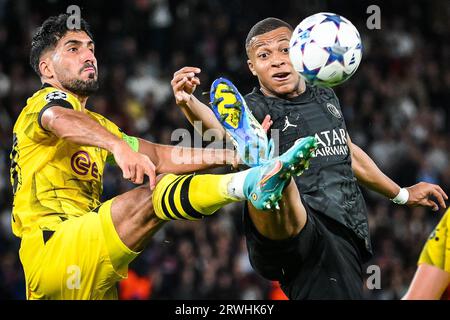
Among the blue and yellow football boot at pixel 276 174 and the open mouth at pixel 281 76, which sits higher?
the open mouth at pixel 281 76

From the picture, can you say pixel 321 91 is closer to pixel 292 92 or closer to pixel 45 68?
pixel 292 92

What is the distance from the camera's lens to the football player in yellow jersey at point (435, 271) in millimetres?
5297

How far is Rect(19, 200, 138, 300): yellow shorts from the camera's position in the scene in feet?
19.2

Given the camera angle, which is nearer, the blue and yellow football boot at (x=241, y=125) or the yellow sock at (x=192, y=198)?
the yellow sock at (x=192, y=198)

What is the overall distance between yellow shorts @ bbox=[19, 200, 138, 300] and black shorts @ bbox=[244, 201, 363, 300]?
2.90 ft

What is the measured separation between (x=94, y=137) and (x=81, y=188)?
733mm

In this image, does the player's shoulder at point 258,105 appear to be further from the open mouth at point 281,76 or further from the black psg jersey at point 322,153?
the open mouth at point 281,76

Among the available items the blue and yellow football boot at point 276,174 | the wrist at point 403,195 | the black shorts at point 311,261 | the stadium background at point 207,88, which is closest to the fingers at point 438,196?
the wrist at point 403,195

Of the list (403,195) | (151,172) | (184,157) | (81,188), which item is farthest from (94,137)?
(403,195)

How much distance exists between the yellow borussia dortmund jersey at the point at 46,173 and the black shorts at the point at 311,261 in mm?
Result: 1295

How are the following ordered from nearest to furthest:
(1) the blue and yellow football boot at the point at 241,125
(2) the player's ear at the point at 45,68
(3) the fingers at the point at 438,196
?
(1) the blue and yellow football boot at the point at 241,125
(2) the player's ear at the point at 45,68
(3) the fingers at the point at 438,196

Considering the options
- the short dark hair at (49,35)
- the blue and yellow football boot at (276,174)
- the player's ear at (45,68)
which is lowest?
the blue and yellow football boot at (276,174)

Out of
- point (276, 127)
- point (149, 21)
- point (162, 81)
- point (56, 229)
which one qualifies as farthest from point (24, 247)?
point (149, 21)

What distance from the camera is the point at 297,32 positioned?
6191 mm
